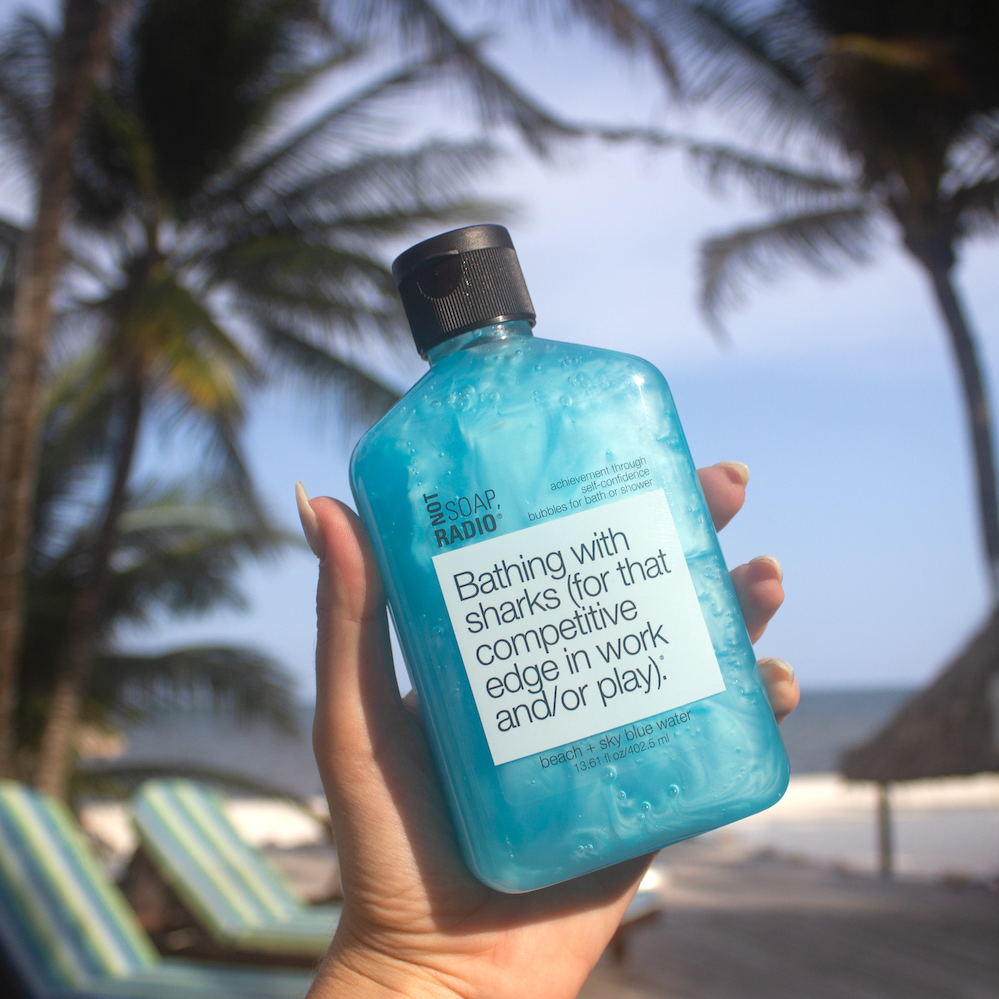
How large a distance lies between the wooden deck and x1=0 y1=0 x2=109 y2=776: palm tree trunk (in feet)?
8.80

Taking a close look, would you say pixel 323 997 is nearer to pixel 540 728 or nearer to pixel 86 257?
pixel 540 728

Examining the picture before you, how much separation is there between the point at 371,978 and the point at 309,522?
0.44 metres

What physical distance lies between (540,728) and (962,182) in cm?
603

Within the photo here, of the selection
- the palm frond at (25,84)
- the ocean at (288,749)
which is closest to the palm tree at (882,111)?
the palm frond at (25,84)

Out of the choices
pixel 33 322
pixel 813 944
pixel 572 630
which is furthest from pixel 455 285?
pixel 813 944

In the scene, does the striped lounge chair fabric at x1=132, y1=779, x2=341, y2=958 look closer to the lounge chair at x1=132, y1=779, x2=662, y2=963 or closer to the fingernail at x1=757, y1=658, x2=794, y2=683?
the lounge chair at x1=132, y1=779, x2=662, y2=963

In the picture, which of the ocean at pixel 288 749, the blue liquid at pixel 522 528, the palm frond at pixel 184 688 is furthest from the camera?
the ocean at pixel 288 749

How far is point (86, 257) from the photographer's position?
5.74 m

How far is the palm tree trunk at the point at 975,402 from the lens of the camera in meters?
5.30

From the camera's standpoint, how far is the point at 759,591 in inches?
36.8

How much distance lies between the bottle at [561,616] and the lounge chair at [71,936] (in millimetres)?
2244

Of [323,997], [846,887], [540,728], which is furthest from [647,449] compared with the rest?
[846,887]

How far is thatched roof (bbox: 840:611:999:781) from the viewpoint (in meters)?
4.80

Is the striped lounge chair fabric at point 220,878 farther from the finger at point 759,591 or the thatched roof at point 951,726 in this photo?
the thatched roof at point 951,726
